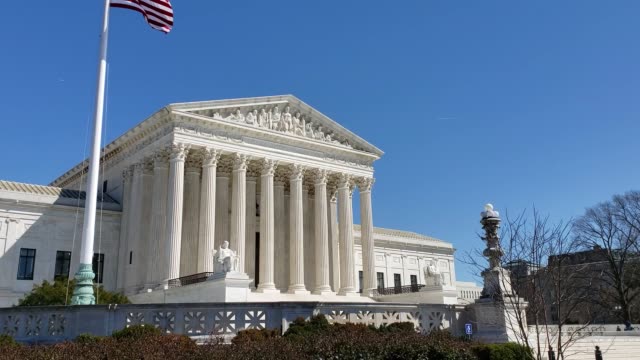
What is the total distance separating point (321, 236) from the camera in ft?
160

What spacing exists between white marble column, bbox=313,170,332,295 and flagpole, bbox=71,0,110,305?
28.3 metres

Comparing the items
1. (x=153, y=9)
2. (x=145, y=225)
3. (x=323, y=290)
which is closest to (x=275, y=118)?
(x=145, y=225)

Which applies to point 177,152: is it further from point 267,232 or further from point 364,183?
point 364,183

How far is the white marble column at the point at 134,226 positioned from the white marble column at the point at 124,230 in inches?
23.5

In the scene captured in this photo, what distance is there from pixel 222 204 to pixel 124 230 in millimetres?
8586

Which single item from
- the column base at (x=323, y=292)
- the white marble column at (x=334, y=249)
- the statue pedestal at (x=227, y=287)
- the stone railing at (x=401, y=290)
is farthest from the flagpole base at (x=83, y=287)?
the stone railing at (x=401, y=290)

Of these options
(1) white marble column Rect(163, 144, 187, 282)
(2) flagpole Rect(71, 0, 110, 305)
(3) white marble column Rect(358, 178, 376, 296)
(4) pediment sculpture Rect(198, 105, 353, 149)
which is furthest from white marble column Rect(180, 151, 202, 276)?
(2) flagpole Rect(71, 0, 110, 305)

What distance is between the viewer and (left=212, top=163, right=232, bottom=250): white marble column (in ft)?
156

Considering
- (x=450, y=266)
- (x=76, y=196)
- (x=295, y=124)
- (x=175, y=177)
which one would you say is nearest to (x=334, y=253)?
(x=295, y=124)

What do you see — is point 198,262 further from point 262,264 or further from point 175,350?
point 175,350

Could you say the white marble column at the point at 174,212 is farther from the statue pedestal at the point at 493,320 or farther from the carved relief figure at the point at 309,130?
the statue pedestal at the point at 493,320

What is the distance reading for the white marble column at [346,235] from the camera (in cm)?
4899

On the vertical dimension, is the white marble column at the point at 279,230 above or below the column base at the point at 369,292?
above

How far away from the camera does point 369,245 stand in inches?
2021
